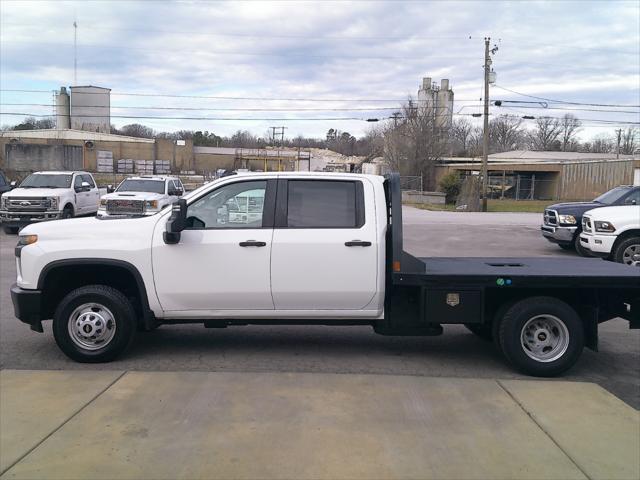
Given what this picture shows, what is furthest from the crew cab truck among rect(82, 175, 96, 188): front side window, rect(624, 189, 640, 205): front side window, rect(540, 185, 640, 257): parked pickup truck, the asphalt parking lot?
→ rect(82, 175, 96, 188): front side window

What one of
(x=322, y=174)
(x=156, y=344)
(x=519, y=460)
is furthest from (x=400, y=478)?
(x=156, y=344)

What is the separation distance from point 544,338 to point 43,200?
17367mm

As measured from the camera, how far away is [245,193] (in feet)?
20.1

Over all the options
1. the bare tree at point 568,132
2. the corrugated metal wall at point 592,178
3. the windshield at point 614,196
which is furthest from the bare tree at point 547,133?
the windshield at point 614,196

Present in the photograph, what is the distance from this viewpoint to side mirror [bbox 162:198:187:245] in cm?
571

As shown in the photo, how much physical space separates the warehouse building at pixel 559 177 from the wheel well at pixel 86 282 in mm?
45067

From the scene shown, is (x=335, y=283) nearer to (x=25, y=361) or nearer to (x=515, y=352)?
(x=515, y=352)

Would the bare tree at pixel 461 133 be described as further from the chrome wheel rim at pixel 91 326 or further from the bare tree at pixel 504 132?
the chrome wheel rim at pixel 91 326

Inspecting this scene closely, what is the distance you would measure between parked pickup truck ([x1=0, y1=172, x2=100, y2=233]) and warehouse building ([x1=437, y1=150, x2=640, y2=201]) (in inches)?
1505

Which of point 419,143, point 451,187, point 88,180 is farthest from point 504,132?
point 88,180

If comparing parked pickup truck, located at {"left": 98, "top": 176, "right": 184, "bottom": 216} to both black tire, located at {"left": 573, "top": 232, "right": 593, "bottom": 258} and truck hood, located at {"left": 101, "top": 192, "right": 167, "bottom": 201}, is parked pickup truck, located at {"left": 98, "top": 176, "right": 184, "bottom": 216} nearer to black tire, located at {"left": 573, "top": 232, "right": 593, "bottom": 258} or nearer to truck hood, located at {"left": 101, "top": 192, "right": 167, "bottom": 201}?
truck hood, located at {"left": 101, "top": 192, "right": 167, "bottom": 201}

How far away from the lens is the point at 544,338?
594 centimetres

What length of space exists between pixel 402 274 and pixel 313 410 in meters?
1.62

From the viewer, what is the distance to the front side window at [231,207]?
602 cm
